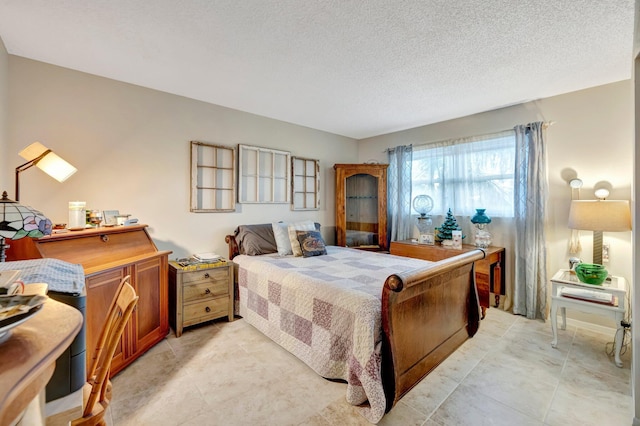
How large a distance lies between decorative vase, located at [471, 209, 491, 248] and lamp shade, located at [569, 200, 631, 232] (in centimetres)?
85

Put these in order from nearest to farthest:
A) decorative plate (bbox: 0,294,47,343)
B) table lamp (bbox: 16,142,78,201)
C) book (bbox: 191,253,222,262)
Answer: decorative plate (bbox: 0,294,47,343) < table lamp (bbox: 16,142,78,201) < book (bbox: 191,253,222,262)

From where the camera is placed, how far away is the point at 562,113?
2953 mm

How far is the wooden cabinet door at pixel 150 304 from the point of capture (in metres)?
2.19

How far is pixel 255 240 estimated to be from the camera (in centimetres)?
327

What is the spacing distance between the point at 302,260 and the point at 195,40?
2.18 metres

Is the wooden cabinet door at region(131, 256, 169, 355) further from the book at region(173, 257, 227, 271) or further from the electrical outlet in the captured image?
the electrical outlet

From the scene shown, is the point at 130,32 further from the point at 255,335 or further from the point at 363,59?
the point at 255,335

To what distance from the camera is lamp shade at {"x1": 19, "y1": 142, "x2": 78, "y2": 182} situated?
198cm

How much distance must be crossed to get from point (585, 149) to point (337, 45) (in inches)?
111

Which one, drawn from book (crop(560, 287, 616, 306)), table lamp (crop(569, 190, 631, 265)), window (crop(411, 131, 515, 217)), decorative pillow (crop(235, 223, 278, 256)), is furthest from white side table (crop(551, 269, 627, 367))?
decorative pillow (crop(235, 223, 278, 256))

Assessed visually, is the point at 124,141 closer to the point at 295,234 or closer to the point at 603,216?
the point at 295,234

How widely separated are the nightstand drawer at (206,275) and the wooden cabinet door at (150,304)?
0.18m

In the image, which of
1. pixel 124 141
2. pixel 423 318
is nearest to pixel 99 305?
pixel 124 141

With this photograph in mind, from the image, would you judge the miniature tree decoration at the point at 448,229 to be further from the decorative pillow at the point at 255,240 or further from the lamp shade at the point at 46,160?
the lamp shade at the point at 46,160
